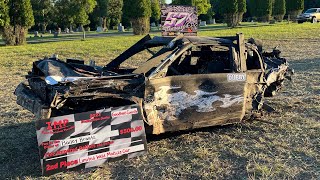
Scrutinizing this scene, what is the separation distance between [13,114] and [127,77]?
3.46 m

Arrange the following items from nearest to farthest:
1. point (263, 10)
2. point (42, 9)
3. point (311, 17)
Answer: point (311, 17)
point (263, 10)
point (42, 9)

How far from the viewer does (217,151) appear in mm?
5016

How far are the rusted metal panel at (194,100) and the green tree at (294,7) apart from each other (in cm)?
4103

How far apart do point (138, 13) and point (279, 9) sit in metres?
22.0

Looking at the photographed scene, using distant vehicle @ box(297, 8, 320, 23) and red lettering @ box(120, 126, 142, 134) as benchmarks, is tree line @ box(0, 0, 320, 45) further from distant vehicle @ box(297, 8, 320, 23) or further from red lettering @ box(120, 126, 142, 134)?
red lettering @ box(120, 126, 142, 134)

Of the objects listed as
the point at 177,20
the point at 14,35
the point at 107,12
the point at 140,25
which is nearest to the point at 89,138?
the point at 177,20

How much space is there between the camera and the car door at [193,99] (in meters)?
4.94

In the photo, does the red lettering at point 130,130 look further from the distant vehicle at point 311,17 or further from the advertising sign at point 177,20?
the distant vehicle at point 311,17

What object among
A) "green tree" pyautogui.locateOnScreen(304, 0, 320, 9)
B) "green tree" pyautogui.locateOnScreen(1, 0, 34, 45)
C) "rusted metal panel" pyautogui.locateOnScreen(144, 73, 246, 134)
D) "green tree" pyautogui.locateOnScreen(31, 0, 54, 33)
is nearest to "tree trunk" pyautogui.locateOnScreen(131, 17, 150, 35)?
"green tree" pyautogui.locateOnScreen(1, 0, 34, 45)

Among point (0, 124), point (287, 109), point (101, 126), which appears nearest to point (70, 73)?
point (101, 126)

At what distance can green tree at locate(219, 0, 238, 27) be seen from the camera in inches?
1366

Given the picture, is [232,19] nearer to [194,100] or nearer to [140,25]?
[140,25]

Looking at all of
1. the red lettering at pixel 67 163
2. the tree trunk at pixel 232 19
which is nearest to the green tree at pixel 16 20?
the tree trunk at pixel 232 19

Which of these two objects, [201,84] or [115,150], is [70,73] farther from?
[201,84]
